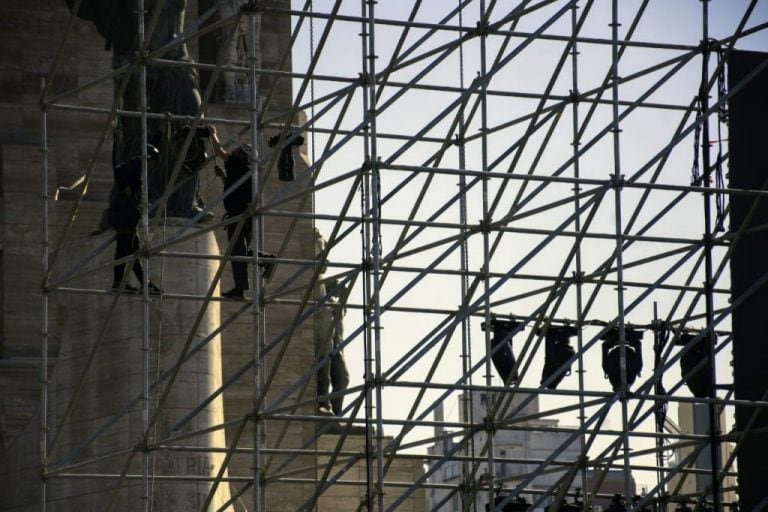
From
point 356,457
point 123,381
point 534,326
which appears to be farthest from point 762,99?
point 123,381

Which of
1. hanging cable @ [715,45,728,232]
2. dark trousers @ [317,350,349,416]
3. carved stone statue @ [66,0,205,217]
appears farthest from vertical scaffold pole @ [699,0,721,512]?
dark trousers @ [317,350,349,416]

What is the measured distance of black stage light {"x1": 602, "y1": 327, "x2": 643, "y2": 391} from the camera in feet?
105

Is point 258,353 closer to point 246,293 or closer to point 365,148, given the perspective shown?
point 365,148

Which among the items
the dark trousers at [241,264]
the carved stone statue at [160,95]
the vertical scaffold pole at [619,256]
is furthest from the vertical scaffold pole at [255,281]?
the vertical scaffold pole at [619,256]

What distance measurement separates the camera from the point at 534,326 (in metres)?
31.5

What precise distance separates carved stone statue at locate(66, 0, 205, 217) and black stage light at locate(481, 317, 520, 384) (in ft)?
13.5

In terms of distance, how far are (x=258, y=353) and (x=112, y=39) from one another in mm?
9100

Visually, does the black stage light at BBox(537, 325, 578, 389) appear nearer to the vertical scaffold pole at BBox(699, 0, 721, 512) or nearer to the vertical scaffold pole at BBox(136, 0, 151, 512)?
the vertical scaffold pole at BBox(699, 0, 721, 512)

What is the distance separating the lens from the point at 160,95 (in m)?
33.0

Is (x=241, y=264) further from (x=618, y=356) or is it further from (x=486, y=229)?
(x=618, y=356)

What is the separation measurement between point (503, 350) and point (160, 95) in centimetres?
554

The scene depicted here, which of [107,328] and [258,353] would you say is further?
[107,328]


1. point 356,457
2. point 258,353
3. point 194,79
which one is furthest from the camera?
point 194,79

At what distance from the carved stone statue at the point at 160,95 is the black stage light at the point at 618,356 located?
5541mm
